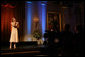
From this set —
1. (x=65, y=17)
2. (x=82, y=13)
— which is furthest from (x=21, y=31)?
(x=82, y=13)

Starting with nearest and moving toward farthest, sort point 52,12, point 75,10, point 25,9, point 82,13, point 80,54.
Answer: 1. point 80,54
2. point 82,13
3. point 75,10
4. point 25,9
5. point 52,12

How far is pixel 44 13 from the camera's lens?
9047 millimetres

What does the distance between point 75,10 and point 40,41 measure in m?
3.37

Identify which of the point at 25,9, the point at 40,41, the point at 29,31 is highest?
the point at 25,9

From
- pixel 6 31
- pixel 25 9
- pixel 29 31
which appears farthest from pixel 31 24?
pixel 6 31

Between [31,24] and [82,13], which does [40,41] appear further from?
[82,13]

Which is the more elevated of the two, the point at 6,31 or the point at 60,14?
the point at 60,14

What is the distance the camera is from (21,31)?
8.40 m

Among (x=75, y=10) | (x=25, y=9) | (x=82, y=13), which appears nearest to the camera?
(x=82, y=13)

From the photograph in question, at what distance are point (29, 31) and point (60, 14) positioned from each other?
285 cm

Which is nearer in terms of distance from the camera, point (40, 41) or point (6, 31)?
point (6, 31)

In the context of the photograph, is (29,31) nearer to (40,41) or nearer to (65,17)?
(40,41)

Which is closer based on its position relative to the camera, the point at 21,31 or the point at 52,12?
the point at 21,31

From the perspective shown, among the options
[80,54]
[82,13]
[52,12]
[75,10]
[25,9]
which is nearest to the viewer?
[80,54]
